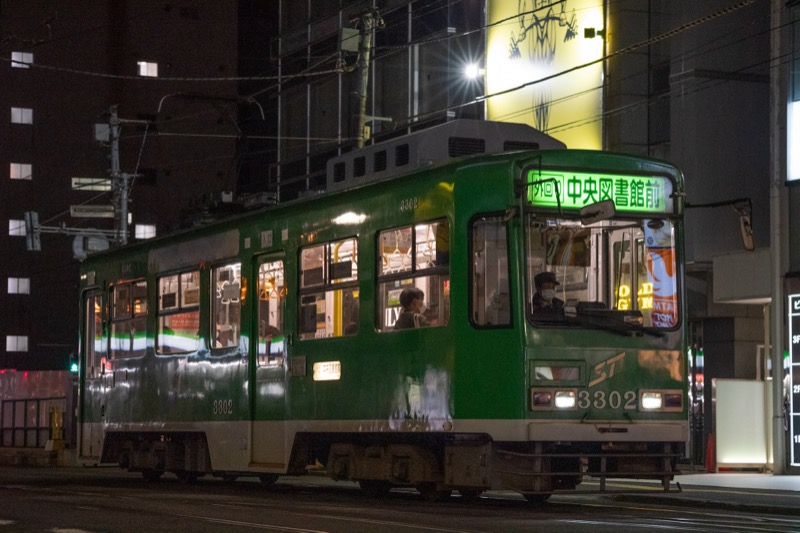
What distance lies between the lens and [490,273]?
16.2m

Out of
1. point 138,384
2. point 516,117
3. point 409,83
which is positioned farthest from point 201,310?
point 409,83

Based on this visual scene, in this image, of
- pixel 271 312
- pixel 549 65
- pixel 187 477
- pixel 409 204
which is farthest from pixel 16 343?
pixel 409 204

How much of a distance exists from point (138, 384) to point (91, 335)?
2.48 m

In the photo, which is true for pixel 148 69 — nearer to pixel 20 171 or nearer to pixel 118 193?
pixel 20 171

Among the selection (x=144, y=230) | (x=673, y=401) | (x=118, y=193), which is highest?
(x=144, y=230)

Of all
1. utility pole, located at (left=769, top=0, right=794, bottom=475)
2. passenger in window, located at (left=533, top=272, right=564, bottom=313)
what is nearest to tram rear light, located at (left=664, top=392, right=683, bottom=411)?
passenger in window, located at (left=533, top=272, right=564, bottom=313)

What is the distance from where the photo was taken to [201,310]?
21969 mm

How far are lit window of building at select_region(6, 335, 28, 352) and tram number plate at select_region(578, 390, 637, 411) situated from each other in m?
57.7

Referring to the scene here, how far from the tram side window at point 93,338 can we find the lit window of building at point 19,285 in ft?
150

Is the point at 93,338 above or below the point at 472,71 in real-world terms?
below

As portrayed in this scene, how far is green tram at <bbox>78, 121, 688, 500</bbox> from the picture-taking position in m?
16.0

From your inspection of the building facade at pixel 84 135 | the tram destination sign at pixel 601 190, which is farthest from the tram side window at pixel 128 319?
the building facade at pixel 84 135

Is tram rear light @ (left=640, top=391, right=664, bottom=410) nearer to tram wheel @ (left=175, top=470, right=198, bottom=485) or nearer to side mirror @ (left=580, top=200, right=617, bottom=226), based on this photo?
side mirror @ (left=580, top=200, right=617, bottom=226)

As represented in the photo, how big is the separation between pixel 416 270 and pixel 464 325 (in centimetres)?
119
